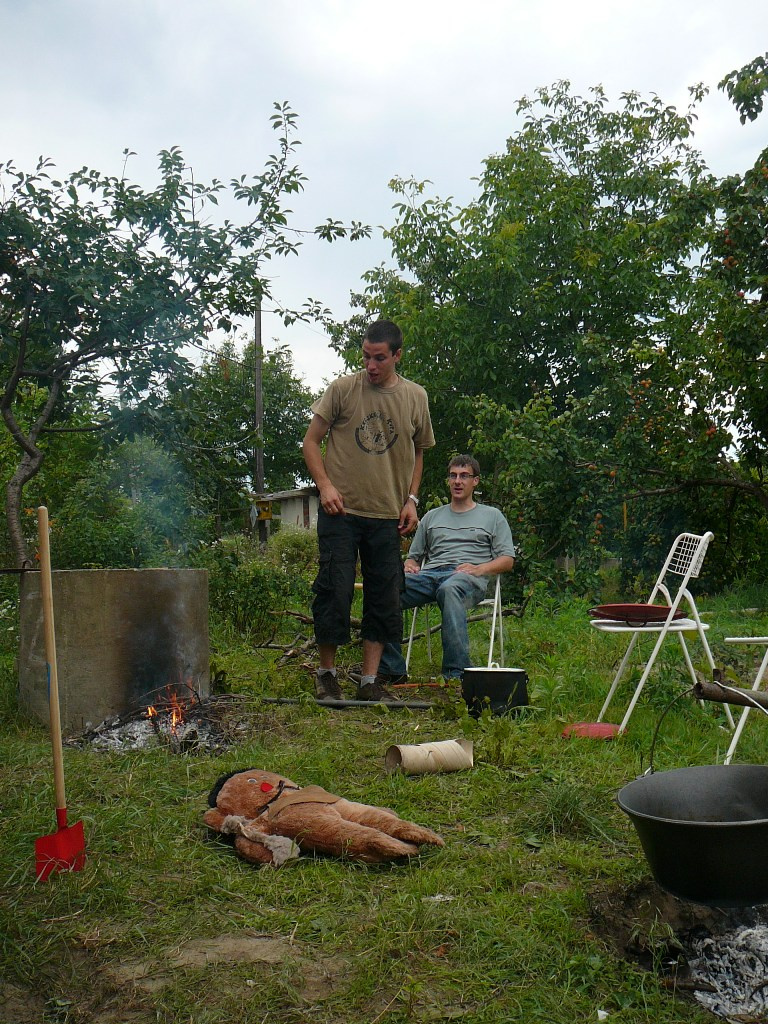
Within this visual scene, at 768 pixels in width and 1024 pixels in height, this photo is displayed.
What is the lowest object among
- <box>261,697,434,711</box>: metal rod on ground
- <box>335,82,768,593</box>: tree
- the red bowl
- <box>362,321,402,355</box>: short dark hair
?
<box>261,697,434,711</box>: metal rod on ground

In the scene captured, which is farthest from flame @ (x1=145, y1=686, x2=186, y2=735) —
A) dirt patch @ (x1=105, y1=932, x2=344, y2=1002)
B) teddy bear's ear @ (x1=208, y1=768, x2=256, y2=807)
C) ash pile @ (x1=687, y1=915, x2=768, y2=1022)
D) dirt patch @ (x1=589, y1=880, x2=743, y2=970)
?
ash pile @ (x1=687, y1=915, x2=768, y2=1022)

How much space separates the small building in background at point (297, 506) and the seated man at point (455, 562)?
1989cm

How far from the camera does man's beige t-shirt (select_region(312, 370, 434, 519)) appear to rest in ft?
16.4

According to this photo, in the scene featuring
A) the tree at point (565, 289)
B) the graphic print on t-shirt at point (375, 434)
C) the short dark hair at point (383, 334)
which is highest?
the tree at point (565, 289)

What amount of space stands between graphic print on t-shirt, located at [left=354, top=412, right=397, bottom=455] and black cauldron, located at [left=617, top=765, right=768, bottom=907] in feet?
9.78

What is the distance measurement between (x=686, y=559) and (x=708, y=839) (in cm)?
331

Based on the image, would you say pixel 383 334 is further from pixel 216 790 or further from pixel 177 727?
pixel 216 790

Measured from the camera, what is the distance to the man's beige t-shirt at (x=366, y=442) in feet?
16.4

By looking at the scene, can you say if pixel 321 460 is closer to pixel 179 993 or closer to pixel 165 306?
pixel 165 306

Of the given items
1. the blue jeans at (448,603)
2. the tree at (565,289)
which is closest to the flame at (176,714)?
the blue jeans at (448,603)

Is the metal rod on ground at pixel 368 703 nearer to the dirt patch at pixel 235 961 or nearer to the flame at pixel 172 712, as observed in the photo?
the flame at pixel 172 712

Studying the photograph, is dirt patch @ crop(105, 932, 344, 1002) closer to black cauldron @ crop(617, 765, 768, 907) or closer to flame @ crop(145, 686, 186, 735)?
black cauldron @ crop(617, 765, 768, 907)

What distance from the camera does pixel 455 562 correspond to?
19.1ft

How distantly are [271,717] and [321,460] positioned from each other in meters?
1.44
